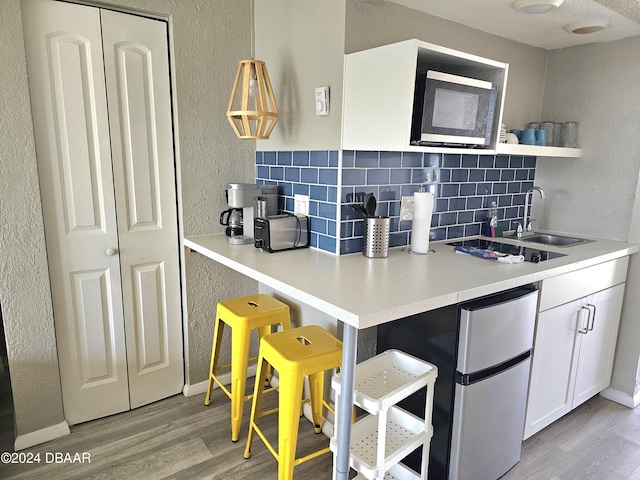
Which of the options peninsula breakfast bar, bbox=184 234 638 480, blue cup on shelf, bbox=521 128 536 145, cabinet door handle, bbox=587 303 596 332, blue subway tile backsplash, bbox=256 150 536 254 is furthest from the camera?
blue cup on shelf, bbox=521 128 536 145

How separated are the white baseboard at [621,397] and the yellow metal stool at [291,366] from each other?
5.88 ft

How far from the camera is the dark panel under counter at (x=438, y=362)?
5.08ft

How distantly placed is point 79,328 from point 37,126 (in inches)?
37.2

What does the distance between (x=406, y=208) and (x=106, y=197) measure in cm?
145

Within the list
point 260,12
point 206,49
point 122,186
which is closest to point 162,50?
point 206,49

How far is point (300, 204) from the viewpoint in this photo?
7.00 feet

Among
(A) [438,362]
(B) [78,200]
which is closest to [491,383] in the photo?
(A) [438,362]

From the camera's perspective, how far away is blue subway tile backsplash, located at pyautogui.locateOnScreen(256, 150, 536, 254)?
6.26 ft

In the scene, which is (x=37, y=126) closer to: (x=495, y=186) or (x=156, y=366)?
(x=156, y=366)

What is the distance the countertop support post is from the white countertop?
0.42 ft

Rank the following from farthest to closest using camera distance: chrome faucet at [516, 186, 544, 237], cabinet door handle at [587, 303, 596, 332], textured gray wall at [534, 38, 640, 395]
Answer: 1. chrome faucet at [516, 186, 544, 237]
2. textured gray wall at [534, 38, 640, 395]
3. cabinet door handle at [587, 303, 596, 332]

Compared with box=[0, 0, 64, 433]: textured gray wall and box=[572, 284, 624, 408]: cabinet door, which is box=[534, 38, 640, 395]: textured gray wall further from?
box=[0, 0, 64, 433]: textured gray wall

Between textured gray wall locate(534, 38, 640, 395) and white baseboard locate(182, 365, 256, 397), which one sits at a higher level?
textured gray wall locate(534, 38, 640, 395)

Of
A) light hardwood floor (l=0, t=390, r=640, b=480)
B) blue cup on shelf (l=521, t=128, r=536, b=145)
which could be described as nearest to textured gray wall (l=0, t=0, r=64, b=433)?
light hardwood floor (l=0, t=390, r=640, b=480)
